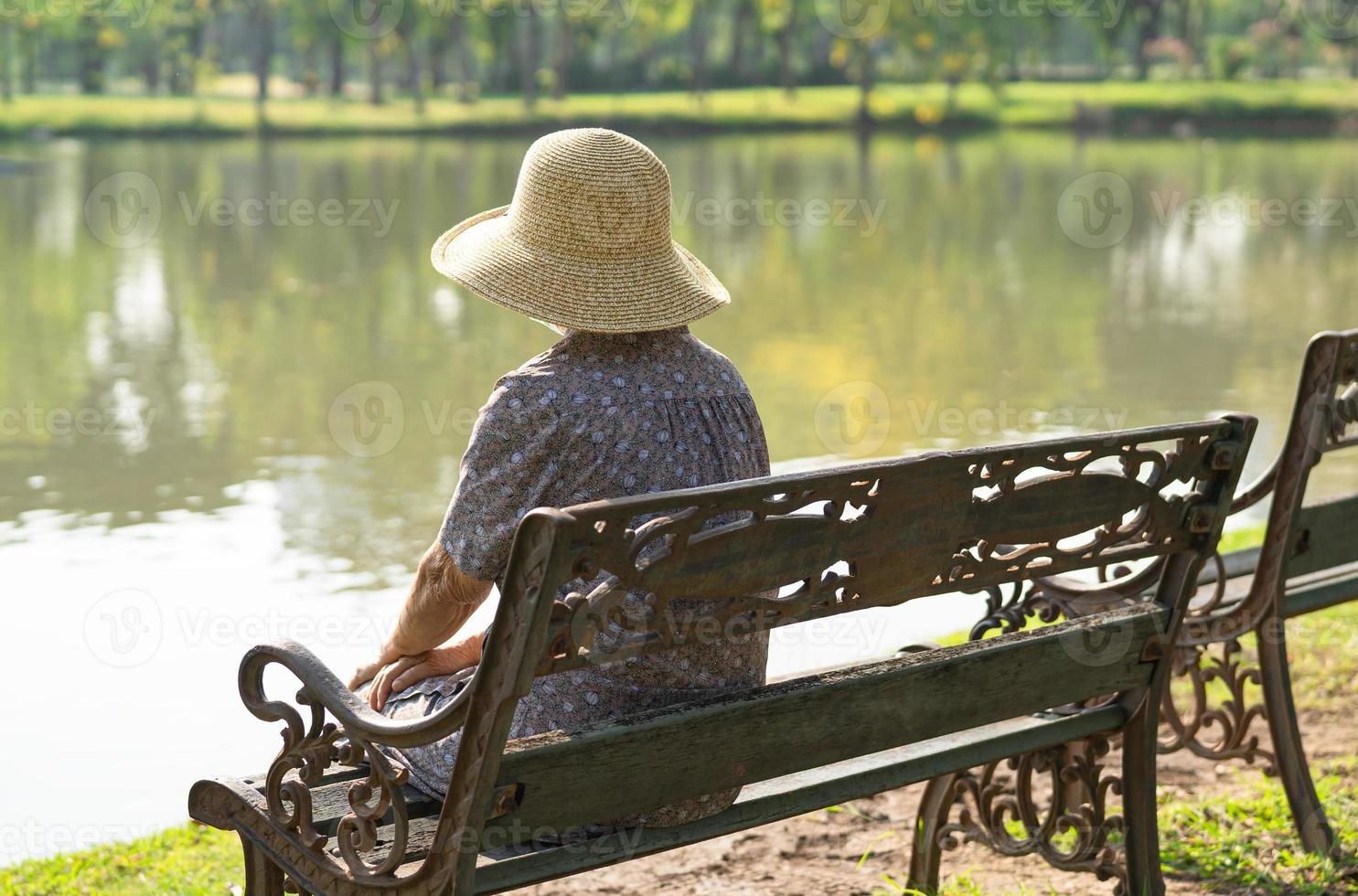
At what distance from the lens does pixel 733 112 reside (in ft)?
156

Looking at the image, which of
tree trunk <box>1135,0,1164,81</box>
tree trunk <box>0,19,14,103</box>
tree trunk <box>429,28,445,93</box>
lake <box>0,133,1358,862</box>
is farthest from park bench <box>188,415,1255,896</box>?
tree trunk <box>1135,0,1164,81</box>

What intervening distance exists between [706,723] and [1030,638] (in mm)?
657

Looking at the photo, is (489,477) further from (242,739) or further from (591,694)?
(242,739)

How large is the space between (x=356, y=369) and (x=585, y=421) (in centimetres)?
838

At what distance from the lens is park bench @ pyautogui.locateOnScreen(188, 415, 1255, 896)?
6.47ft

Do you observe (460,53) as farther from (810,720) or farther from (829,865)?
(810,720)

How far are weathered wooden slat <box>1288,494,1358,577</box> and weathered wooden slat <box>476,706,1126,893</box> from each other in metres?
0.79

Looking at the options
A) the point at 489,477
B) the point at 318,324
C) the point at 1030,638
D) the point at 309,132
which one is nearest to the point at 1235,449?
the point at 1030,638

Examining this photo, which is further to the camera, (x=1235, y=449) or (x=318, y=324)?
(x=318, y=324)

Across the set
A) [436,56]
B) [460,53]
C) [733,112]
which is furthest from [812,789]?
[436,56]

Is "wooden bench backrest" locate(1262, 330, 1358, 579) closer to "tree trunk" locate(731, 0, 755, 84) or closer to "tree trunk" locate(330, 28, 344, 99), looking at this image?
"tree trunk" locate(731, 0, 755, 84)

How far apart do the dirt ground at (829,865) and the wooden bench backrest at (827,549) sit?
766 mm

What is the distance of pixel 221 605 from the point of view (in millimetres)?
5543

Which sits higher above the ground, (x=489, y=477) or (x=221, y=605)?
(x=489, y=477)
